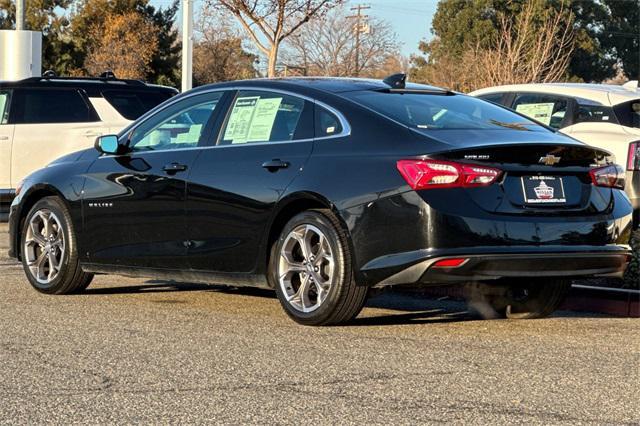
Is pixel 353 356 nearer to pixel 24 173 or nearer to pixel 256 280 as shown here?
pixel 256 280

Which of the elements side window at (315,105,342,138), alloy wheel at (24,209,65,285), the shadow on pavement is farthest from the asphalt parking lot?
side window at (315,105,342,138)

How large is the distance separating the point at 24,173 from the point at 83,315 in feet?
26.7

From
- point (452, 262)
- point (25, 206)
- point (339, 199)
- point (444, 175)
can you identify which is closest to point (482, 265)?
point (452, 262)

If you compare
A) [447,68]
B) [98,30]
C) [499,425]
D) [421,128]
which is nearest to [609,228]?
[421,128]

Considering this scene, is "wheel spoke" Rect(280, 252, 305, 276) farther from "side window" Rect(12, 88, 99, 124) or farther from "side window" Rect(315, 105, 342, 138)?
"side window" Rect(12, 88, 99, 124)

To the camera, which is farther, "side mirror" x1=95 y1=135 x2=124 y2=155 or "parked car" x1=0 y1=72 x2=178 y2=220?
"parked car" x1=0 y1=72 x2=178 y2=220

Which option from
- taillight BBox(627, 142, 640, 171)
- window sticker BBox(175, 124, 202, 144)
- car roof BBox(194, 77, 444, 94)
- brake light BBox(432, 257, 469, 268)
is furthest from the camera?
taillight BBox(627, 142, 640, 171)

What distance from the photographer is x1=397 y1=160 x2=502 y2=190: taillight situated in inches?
278

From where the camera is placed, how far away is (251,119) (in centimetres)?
838

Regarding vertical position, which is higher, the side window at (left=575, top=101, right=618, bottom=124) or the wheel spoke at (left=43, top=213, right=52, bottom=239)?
the side window at (left=575, top=101, right=618, bottom=124)

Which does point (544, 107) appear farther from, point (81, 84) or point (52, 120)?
point (52, 120)

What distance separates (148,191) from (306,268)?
5.39 ft

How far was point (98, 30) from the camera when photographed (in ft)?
200

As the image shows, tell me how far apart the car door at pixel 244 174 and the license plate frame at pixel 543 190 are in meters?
1.38
